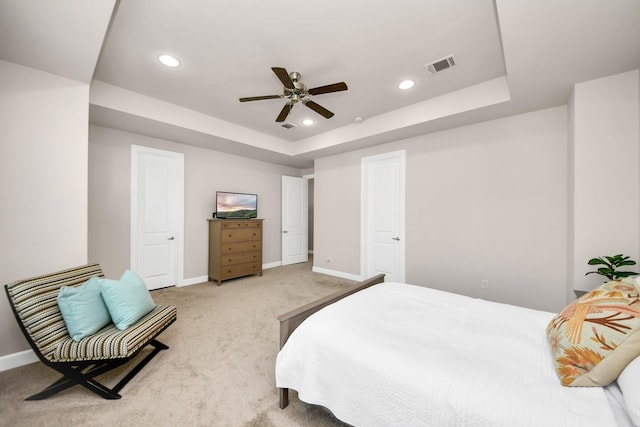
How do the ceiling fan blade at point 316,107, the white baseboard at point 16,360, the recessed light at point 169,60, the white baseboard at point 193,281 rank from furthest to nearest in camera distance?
1. the white baseboard at point 193,281
2. the ceiling fan blade at point 316,107
3. the recessed light at point 169,60
4. the white baseboard at point 16,360

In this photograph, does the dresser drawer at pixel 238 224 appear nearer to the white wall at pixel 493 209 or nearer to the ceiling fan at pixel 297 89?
the ceiling fan at pixel 297 89

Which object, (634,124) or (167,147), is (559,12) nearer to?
(634,124)

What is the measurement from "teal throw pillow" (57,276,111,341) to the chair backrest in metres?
0.06

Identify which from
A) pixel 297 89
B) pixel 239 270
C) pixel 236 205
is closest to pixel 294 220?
pixel 236 205

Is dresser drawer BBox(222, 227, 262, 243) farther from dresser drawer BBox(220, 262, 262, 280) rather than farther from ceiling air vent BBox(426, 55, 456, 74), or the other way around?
ceiling air vent BBox(426, 55, 456, 74)

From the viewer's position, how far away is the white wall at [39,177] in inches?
78.0

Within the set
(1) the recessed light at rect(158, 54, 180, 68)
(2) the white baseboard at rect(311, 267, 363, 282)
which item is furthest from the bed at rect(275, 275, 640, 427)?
(2) the white baseboard at rect(311, 267, 363, 282)

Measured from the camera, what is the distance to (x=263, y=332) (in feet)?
8.57

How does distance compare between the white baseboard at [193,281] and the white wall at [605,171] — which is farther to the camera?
the white baseboard at [193,281]

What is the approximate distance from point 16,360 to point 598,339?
384 centimetres

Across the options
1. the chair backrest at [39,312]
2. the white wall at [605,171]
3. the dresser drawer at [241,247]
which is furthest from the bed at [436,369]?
the dresser drawer at [241,247]

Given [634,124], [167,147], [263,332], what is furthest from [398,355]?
[167,147]

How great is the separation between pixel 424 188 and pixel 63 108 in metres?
4.27

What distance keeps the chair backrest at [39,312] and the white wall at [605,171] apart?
4.38m
